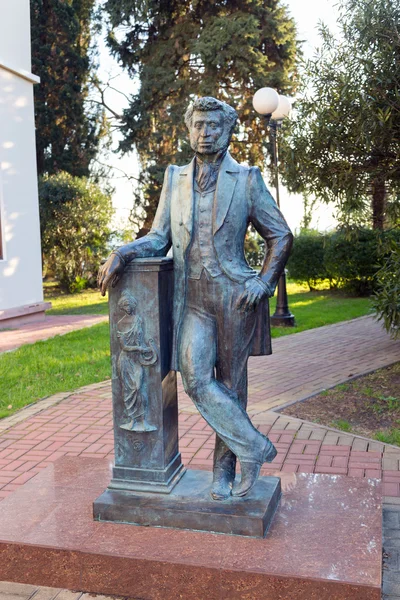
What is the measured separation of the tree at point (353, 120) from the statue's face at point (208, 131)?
153 inches

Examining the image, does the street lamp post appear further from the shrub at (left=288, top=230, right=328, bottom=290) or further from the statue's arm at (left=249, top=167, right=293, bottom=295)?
the statue's arm at (left=249, top=167, right=293, bottom=295)

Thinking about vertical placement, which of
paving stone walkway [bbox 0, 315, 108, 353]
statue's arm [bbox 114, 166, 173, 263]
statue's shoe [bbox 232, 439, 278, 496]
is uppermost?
statue's arm [bbox 114, 166, 173, 263]

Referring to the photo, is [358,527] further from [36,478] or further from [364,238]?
[364,238]

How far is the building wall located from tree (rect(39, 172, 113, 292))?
5.44m

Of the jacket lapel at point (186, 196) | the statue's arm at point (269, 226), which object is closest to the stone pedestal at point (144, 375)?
the jacket lapel at point (186, 196)

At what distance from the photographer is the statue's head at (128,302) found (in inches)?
126

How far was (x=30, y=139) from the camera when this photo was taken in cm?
1310

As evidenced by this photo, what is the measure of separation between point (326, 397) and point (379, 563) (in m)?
3.95

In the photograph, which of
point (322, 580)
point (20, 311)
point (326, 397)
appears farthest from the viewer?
point (20, 311)

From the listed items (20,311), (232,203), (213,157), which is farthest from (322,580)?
(20,311)

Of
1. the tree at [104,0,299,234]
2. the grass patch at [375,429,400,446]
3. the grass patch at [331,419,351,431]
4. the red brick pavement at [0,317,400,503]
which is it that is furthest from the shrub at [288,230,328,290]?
the grass patch at [375,429,400,446]

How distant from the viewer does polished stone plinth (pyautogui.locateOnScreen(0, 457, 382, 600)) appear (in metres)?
2.77

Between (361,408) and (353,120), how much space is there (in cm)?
325

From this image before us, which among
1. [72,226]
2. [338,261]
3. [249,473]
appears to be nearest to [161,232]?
[249,473]
